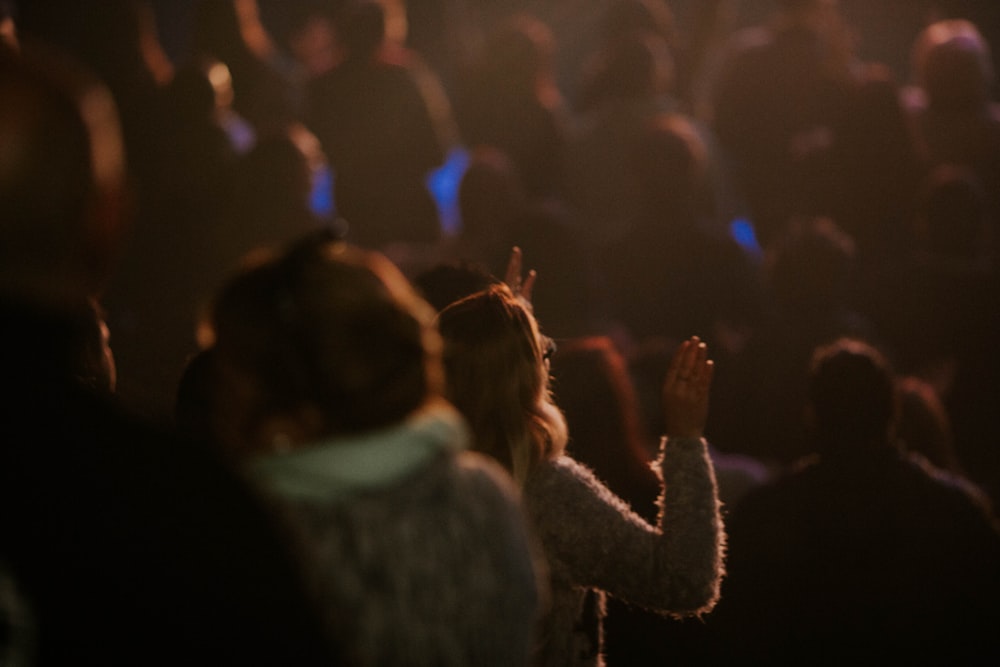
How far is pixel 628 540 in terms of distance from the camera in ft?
6.81

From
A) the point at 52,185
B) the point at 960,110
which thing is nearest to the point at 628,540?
the point at 52,185

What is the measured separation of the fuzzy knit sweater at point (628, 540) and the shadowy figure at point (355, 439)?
61 centimetres

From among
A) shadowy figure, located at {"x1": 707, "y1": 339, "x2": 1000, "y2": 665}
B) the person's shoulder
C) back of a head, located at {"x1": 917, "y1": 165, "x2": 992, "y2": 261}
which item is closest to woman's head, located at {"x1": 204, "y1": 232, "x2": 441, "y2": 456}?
the person's shoulder

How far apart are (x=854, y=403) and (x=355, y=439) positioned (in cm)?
204

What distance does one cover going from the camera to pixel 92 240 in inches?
49.2

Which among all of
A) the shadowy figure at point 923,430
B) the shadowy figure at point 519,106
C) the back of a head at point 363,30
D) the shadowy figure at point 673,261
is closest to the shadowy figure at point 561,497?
the shadowy figure at point 923,430

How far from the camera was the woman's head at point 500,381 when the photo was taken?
2.08 meters

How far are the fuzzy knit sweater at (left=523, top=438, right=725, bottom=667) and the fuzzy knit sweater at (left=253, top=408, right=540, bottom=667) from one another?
532 mm

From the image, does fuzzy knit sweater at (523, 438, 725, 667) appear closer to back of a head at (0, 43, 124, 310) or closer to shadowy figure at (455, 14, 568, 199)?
back of a head at (0, 43, 124, 310)

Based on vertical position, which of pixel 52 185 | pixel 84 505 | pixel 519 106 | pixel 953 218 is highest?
pixel 52 185

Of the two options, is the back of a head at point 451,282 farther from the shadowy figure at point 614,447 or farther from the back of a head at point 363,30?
the back of a head at point 363,30

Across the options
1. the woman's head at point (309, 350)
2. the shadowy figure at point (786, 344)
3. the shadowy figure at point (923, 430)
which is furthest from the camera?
the shadowy figure at point (786, 344)

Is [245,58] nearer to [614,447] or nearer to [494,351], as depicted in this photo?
[614,447]

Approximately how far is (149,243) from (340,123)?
1.47 meters
